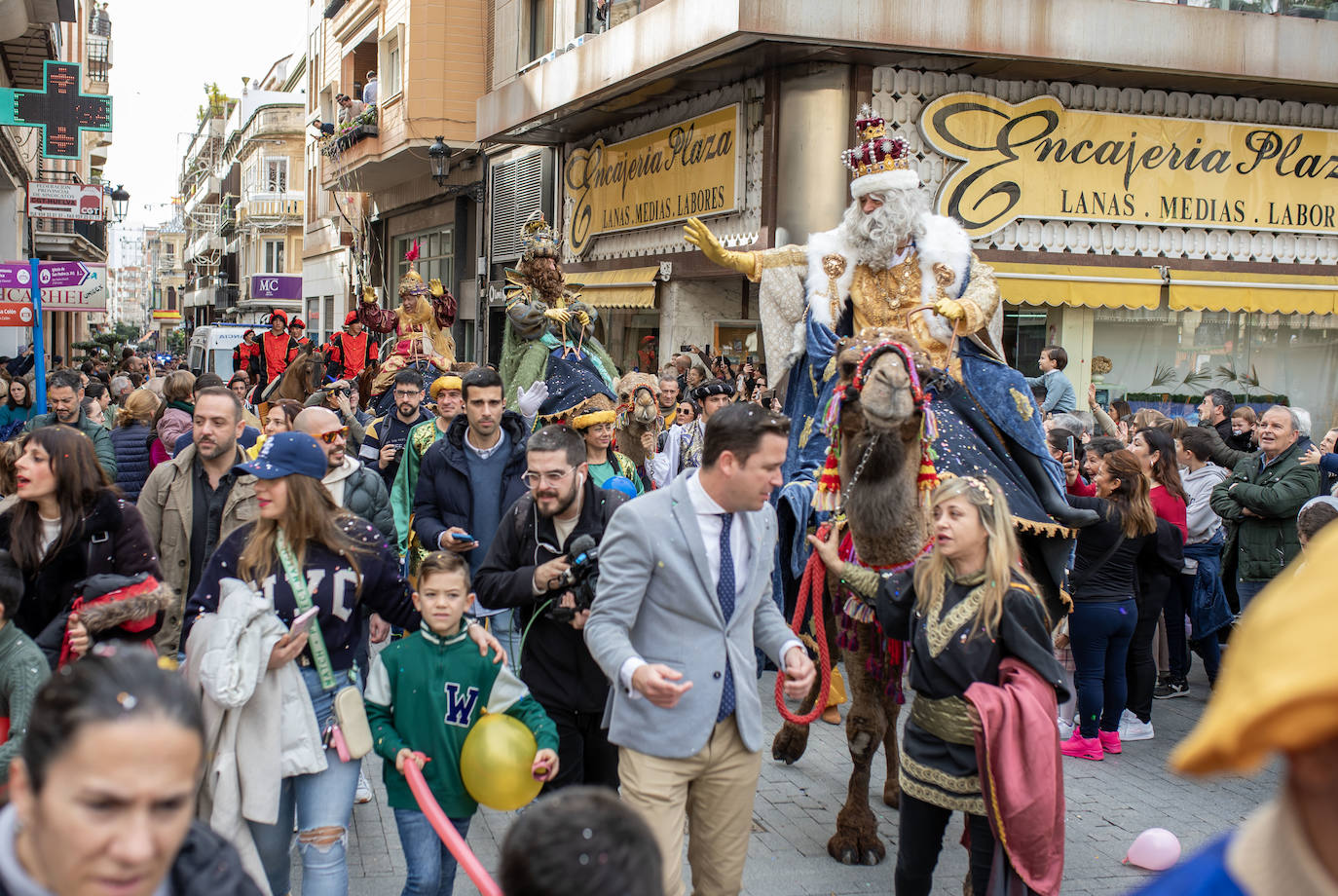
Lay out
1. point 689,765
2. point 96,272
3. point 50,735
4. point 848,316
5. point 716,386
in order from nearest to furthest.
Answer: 1. point 50,735
2. point 689,765
3. point 848,316
4. point 716,386
5. point 96,272

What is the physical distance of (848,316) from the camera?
7.32m

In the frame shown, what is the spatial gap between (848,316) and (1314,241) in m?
11.8

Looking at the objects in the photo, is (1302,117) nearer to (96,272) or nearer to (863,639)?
(863,639)

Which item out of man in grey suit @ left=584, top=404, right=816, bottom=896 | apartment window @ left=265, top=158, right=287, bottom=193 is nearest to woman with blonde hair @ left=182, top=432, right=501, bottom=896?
man in grey suit @ left=584, top=404, right=816, bottom=896

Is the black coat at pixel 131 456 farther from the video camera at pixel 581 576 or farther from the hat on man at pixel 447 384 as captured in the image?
the video camera at pixel 581 576

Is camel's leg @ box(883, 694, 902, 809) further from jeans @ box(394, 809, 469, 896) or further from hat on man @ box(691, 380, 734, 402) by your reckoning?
hat on man @ box(691, 380, 734, 402)

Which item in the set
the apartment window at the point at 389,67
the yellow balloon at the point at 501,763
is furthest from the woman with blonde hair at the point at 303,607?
the apartment window at the point at 389,67

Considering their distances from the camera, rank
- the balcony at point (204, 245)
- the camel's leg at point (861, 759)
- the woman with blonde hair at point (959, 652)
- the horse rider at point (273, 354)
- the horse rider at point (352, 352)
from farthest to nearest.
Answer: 1. the balcony at point (204, 245)
2. the horse rider at point (273, 354)
3. the horse rider at point (352, 352)
4. the camel's leg at point (861, 759)
5. the woman with blonde hair at point (959, 652)

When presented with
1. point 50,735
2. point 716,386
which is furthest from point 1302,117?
point 50,735

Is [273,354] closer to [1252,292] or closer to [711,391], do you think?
[711,391]

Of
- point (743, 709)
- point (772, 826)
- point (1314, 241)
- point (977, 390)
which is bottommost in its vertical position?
point (772, 826)

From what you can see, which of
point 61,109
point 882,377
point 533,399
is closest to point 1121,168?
point 533,399

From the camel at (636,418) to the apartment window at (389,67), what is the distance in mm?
19193

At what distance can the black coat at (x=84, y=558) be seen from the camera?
14.3 feet
